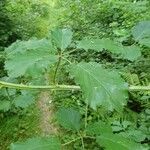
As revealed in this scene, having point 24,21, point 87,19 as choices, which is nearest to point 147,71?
point 87,19

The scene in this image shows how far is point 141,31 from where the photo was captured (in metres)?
1.05

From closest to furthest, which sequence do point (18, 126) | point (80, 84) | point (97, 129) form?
A: 1. point (80, 84)
2. point (97, 129)
3. point (18, 126)

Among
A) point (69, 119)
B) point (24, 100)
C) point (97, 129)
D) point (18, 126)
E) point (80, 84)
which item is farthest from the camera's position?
point (18, 126)

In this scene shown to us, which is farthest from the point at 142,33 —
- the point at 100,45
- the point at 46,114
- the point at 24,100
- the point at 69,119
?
the point at 46,114

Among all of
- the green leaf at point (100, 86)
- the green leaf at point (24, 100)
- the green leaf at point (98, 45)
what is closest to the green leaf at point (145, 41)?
the green leaf at point (98, 45)

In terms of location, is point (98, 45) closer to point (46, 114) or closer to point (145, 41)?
point (145, 41)

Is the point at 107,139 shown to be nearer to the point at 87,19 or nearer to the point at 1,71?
the point at 1,71

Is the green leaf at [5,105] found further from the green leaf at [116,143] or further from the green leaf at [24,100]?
the green leaf at [116,143]

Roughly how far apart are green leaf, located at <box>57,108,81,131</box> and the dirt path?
3203 mm

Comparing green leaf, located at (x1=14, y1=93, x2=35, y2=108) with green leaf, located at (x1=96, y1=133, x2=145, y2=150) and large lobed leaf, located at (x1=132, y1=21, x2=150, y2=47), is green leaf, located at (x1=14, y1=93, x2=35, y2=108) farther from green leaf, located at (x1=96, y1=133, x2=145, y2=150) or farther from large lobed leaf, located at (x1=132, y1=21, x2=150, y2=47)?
green leaf, located at (x1=96, y1=133, x2=145, y2=150)

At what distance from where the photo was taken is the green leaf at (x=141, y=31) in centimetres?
104

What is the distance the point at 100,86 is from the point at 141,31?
374 mm

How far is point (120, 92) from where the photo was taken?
73 centimetres

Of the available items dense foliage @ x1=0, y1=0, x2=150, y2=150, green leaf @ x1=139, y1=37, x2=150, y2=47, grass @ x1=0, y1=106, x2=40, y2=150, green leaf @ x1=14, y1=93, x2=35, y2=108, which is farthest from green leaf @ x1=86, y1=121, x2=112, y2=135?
grass @ x1=0, y1=106, x2=40, y2=150
